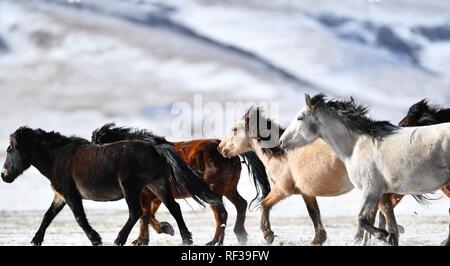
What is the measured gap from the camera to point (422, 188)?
7004 mm

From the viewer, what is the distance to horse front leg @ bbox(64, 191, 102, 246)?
26.3 feet

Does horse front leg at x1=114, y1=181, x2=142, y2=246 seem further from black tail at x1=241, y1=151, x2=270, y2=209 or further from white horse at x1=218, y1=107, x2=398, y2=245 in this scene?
black tail at x1=241, y1=151, x2=270, y2=209

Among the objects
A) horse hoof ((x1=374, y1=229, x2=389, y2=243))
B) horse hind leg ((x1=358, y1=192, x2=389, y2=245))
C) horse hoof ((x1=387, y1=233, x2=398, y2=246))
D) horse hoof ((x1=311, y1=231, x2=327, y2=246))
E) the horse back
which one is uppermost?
the horse back

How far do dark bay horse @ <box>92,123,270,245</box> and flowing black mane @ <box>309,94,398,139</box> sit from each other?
1774 millimetres

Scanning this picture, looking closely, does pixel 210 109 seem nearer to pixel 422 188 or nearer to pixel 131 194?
pixel 131 194

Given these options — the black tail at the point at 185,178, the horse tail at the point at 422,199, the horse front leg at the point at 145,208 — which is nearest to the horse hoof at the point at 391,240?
the horse tail at the point at 422,199

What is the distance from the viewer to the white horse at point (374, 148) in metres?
6.88

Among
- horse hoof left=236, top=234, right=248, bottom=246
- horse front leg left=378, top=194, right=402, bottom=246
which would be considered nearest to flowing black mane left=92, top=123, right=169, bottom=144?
horse hoof left=236, top=234, right=248, bottom=246

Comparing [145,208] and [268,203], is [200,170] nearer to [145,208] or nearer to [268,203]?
[145,208]

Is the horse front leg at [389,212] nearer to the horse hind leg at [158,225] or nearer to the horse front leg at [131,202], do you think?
the horse hind leg at [158,225]

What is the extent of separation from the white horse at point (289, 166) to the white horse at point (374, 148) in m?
0.55

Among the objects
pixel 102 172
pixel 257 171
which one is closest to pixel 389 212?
pixel 257 171

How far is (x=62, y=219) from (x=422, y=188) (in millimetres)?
9453

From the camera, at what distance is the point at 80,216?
8086 millimetres
